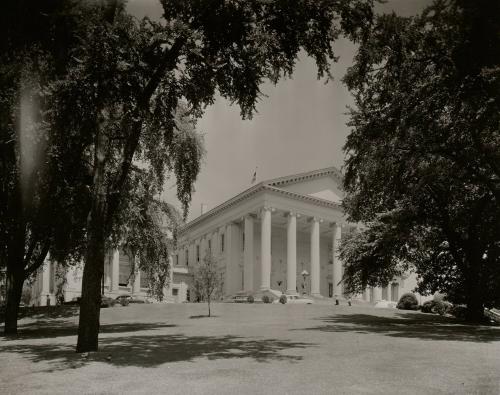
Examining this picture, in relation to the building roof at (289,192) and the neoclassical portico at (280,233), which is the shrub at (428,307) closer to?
the neoclassical portico at (280,233)

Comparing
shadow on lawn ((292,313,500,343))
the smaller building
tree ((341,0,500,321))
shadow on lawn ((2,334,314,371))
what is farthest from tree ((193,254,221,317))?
the smaller building

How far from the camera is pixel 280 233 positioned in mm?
75750

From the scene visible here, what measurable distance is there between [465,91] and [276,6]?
6.51 meters

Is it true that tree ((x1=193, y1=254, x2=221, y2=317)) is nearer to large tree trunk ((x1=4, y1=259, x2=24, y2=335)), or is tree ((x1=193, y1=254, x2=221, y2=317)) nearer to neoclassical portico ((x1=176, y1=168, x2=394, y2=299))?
large tree trunk ((x1=4, y1=259, x2=24, y2=335))

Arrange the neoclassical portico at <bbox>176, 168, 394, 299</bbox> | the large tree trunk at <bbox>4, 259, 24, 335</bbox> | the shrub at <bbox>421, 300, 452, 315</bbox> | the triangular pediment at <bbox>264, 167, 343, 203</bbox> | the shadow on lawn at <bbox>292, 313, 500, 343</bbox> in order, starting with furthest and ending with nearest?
the triangular pediment at <bbox>264, 167, 343, 203</bbox> → the neoclassical portico at <bbox>176, 168, 394, 299</bbox> → the shrub at <bbox>421, 300, 452, 315</bbox> → the large tree trunk at <bbox>4, 259, 24, 335</bbox> → the shadow on lawn at <bbox>292, 313, 500, 343</bbox>

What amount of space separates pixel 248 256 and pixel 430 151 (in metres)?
46.0

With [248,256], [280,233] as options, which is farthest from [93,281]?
[280,233]

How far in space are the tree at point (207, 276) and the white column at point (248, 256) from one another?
27.5m

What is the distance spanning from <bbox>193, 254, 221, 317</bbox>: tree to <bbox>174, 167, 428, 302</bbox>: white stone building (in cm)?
2136

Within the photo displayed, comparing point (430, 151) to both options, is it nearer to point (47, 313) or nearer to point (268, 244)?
point (47, 313)

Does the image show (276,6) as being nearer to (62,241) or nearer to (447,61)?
(447,61)

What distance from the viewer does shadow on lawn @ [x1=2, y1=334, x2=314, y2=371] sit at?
12.3m

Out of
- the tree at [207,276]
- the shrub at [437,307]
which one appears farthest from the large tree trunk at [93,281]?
the shrub at [437,307]

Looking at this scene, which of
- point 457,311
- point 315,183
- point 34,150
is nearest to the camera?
point 34,150
